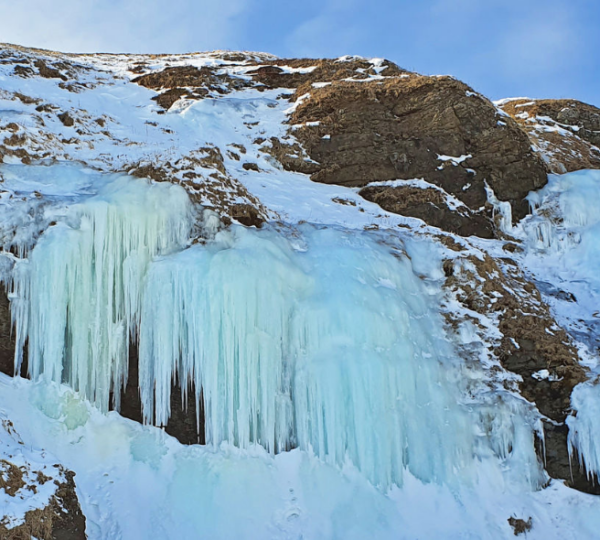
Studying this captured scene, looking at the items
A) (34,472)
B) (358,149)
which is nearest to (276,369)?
(34,472)

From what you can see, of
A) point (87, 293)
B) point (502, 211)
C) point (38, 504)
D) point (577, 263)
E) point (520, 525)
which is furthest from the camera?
point (502, 211)

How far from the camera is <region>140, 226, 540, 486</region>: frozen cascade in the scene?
9.89 metres

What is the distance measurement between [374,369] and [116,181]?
594 cm

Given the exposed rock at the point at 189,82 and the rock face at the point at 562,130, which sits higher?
the exposed rock at the point at 189,82

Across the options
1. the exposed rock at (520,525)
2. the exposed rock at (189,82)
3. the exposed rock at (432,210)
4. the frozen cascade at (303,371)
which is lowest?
the exposed rock at (520,525)

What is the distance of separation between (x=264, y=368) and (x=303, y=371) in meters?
0.68

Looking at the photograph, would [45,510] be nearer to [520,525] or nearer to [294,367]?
[294,367]

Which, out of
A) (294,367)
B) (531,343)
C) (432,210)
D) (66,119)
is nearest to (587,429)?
(531,343)

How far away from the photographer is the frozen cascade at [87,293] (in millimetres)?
9547

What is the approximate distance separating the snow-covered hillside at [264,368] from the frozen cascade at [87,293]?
31mm

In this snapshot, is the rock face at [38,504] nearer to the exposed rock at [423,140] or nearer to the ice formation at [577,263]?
the ice formation at [577,263]

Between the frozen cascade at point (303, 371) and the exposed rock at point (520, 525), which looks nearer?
the exposed rock at point (520, 525)

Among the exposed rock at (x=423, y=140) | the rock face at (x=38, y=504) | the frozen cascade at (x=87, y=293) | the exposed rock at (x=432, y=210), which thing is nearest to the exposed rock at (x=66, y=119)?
the frozen cascade at (x=87, y=293)

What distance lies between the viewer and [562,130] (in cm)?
2266
